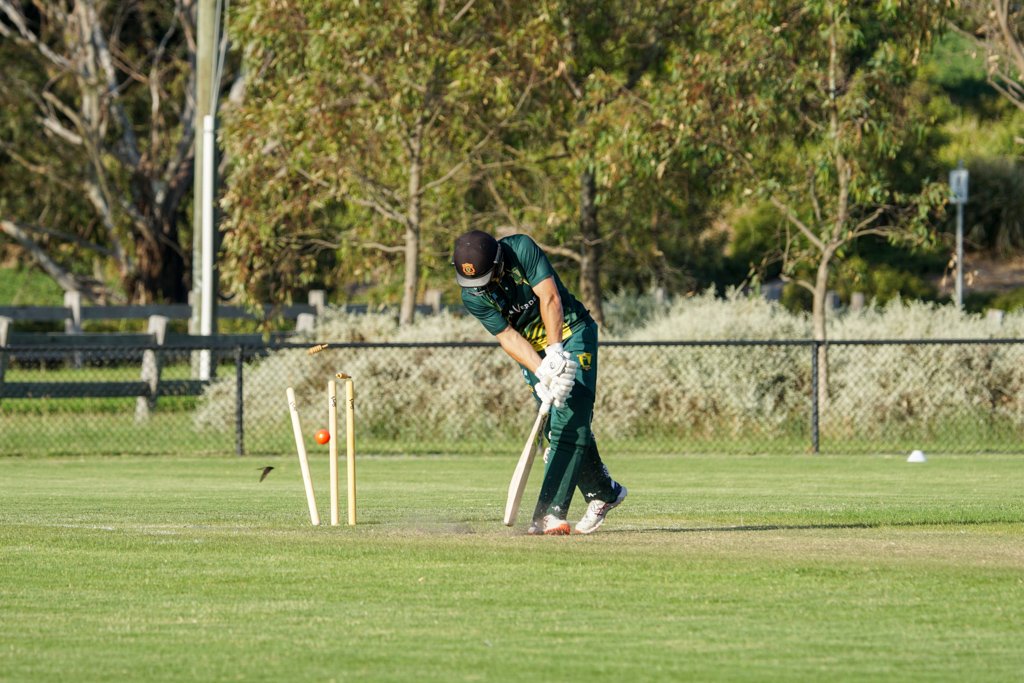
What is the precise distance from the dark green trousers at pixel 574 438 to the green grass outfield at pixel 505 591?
308 millimetres

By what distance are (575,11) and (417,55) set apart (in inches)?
99.3

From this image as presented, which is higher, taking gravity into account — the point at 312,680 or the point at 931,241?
the point at 931,241

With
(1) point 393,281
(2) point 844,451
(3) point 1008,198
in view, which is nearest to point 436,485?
(2) point 844,451

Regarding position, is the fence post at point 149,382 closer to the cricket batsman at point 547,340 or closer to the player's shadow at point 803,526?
the player's shadow at point 803,526

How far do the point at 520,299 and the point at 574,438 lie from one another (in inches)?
34.0

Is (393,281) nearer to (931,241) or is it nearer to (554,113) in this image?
(554,113)

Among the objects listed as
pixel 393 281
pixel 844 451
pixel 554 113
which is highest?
pixel 554 113

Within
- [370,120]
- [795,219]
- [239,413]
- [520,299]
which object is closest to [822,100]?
[795,219]

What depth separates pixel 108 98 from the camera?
37.2m

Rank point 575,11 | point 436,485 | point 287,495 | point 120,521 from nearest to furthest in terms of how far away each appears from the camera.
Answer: point 120,521, point 287,495, point 436,485, point 575,11

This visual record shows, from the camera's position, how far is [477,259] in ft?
31.5

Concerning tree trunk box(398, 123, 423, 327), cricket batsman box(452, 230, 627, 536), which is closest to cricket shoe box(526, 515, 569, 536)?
cricket batsman box(452, 230, 627, 536)

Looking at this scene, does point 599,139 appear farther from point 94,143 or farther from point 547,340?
point 94,143

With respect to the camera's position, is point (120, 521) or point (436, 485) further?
point (436, 485)
